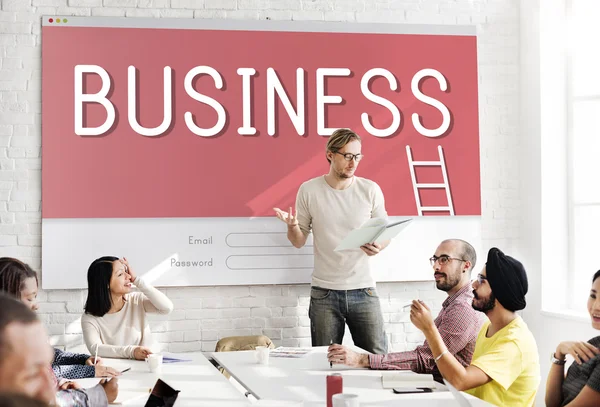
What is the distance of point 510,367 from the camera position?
9.16 feet

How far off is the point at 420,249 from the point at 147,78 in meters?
2.26

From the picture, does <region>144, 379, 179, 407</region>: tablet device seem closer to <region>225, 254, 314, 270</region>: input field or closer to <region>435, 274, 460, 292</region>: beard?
<region>435, 274, 460, 292</region>: beard

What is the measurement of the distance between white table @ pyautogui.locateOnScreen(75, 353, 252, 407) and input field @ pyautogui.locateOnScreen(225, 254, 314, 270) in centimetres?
148

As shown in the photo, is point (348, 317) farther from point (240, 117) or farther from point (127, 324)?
point (240, 117)

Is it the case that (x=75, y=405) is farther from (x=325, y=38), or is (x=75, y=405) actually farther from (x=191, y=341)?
(x=325, y=38)

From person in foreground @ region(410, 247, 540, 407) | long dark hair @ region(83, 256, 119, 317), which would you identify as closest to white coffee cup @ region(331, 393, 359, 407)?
person in foreground @ region(410, 247, 540, 407)

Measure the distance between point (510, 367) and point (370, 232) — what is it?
4.95ft

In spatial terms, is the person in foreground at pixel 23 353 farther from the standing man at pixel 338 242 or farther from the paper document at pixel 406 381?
the standing man at pixel 338 242

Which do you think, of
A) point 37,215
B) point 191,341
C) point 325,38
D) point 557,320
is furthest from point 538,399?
point 37,215

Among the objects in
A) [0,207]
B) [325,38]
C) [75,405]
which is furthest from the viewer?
[325,38]

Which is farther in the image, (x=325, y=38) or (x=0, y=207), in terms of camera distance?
(x=325, y=38)

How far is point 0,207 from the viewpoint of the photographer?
4.87 m

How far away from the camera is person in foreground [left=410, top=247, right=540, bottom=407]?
277 centimetres

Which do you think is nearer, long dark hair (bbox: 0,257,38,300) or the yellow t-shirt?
the yellow t-shirt
